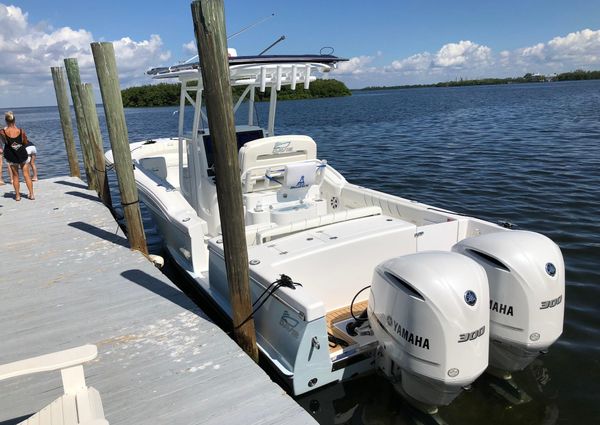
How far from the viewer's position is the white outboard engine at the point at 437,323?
266 centimetres

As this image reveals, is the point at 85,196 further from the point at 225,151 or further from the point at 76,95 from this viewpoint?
the point at 225,151

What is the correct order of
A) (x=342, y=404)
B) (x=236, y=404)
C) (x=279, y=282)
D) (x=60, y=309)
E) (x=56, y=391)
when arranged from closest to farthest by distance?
(x=236, y=404) → (x=56, y=391) → (x=279, y=282) → (x=342, y=404) → (x=60, y=309)

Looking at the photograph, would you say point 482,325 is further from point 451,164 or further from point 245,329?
point 451,164

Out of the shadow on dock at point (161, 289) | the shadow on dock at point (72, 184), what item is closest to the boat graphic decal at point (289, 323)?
the shadow on dock at point (161, 289)

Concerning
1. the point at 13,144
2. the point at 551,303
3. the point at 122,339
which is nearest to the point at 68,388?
the point at 122,339

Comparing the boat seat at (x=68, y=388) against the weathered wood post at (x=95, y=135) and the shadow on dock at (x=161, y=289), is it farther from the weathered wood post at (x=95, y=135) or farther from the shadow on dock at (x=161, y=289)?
the weathered wood post at (x=95, y=135)

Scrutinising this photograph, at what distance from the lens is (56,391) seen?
290cm

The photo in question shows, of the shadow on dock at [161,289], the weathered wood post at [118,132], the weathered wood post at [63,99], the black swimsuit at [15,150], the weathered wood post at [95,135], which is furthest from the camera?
the weathered wood post at [63,99]

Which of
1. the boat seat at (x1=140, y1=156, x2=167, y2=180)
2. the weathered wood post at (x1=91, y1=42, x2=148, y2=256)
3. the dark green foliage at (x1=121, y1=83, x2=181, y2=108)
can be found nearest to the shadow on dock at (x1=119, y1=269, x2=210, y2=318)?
the weathered wood post at (x1=91, y1=42, x2=148, y2=256)

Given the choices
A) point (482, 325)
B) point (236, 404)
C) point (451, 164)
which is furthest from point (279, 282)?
point (451, 164)

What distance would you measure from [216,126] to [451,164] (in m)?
10.8

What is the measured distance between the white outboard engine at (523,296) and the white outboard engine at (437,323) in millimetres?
296

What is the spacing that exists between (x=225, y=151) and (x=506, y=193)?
7.91 metres

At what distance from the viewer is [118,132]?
16.0 ft
